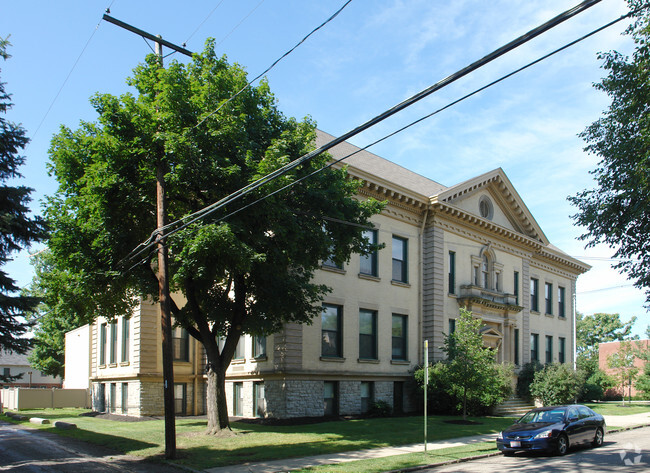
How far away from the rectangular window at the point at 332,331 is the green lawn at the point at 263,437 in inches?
128

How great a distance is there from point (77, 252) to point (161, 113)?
5.13 m

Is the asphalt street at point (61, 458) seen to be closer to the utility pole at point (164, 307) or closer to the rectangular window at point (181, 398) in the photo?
the utility pole at point (164, 307)

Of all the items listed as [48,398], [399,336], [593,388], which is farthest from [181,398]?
[593,388]

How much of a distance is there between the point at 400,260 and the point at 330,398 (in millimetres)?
8119

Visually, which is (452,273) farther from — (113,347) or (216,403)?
(113,347)

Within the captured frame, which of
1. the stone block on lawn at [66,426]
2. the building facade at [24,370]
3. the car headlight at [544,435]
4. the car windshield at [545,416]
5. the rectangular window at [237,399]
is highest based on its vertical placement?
the car windshield at [545,416]

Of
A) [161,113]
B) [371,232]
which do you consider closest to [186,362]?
[371,232]

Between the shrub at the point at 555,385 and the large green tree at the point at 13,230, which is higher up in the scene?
the large green tree at the point at 13,230

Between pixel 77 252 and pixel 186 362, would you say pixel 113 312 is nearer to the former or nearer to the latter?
pixel 77 252

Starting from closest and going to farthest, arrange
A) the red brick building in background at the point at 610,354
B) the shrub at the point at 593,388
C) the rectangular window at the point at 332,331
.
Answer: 1. the rectangular window at the point at 332,331
2. the shrub at the point at 593,388
3. the red brick building in background at the point at 610,354

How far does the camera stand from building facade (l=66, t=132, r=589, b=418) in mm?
25016

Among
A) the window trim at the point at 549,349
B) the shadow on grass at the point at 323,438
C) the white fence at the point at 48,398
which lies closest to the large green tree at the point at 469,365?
the shadow on grass at the point at 323,438

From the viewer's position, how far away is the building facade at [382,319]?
25.0 meters

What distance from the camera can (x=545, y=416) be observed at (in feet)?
57.7
